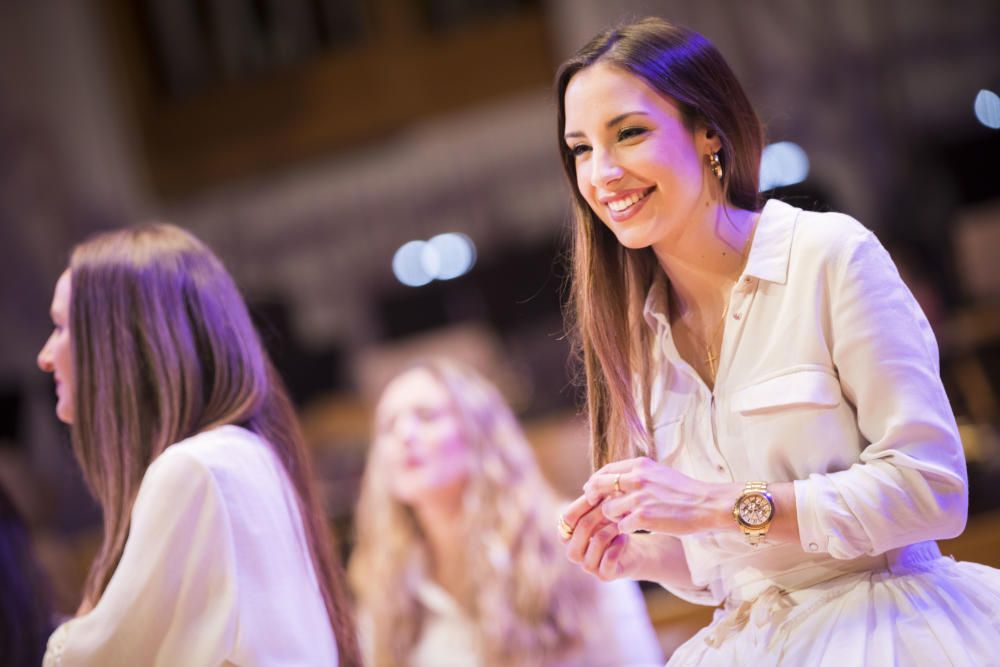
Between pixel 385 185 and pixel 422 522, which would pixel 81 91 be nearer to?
pixel 385 185

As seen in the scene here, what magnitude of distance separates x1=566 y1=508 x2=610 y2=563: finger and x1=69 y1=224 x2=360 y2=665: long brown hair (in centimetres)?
69

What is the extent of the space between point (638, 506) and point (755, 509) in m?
0.15

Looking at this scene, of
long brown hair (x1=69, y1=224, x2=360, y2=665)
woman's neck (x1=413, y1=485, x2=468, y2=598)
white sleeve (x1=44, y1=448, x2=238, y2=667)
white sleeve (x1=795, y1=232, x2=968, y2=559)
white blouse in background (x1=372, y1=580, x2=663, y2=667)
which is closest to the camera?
white sleeve (x1=795, y1=232, x2=968, y2=559)

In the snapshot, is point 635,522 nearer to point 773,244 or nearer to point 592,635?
point 773,244

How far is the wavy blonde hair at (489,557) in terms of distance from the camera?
2.96 meters

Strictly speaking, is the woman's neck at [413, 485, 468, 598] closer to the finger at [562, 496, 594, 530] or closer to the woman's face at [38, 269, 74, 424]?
the woman's face at [38, 269, 74, 424]

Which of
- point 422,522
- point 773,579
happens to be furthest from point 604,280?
point 422,522

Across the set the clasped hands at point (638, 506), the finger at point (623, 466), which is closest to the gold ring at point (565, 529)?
the clasped hands at point (638, 506)

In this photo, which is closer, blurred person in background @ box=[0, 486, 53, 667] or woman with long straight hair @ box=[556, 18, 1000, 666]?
woman with long straight hair @ box=[556, 18, 1000, 666]

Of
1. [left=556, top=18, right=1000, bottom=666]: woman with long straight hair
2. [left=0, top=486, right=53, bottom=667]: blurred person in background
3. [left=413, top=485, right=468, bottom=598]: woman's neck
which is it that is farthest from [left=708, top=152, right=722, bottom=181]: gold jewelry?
[left=0, top=486, right=53, bottom=667]: blurred person in background

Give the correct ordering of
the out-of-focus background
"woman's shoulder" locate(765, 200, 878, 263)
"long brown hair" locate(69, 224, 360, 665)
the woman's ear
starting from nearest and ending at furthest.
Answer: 1. "woman's shoulder" locate(765, 200, 878, 263)
2. the woman's ear
3. "long brown hair" locate(69, 224, 360, 665)
4. the out-of-focus background

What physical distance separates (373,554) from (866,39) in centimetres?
695

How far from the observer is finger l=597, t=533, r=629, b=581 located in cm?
165

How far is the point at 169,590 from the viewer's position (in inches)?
71.8
